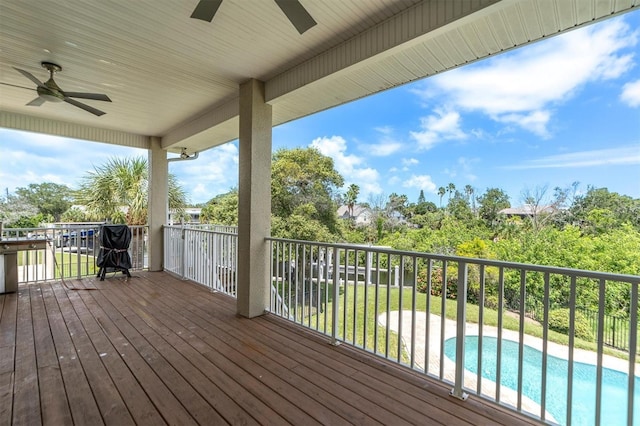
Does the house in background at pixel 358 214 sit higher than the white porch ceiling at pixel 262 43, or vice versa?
the white porch ceiling at pixel 262 43

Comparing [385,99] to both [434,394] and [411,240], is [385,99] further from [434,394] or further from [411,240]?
[434,394]

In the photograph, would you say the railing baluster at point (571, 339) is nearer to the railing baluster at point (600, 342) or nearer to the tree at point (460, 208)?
the railing baluster at point (600, 342)

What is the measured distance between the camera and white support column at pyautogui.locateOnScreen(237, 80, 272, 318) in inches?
133

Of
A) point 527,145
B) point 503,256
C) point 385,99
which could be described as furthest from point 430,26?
point 385,99

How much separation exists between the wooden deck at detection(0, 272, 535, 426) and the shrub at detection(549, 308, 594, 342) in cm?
812

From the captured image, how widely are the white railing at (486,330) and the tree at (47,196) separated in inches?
724

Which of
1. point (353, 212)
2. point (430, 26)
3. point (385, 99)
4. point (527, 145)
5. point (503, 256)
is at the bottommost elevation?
point (503, 256)

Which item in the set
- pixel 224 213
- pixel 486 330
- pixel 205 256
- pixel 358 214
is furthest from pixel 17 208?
pixel 486 330

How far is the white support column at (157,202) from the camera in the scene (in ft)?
19.3

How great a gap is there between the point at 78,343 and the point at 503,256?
51.2 ft

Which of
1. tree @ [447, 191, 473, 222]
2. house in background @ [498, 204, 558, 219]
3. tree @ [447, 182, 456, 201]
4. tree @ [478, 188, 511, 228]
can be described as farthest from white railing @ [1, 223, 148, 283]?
tree @ [447, 182, 456, 201]

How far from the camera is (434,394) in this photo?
1.99 meters

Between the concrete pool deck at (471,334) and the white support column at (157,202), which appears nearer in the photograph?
the concrete pool deck at (471,334)

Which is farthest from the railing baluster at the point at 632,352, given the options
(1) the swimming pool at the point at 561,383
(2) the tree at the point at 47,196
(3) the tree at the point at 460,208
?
(2) the tree at the point at 47,196
